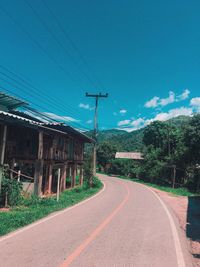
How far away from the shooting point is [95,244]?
7.57 m

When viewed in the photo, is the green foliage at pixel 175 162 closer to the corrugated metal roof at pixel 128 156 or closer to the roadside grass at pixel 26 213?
the corrugated metal roof at pixel 128 156

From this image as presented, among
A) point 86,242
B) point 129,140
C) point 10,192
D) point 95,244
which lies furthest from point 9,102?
point 129,140

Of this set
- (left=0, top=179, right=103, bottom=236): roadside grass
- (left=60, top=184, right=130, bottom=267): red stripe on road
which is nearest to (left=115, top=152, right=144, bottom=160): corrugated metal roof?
(left=0, top=179, right=103, bottom=236): roadside grass

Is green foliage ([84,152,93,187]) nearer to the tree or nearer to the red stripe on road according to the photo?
the red stripe on road

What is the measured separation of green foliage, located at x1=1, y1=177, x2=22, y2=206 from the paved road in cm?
309

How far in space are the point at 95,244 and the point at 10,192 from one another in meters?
7.24

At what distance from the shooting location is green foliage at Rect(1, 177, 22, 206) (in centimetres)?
1326

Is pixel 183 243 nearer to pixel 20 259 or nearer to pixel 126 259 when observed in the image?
pixel 126 259

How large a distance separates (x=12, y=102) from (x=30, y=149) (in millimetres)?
3611

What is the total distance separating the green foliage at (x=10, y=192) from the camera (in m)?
13.3

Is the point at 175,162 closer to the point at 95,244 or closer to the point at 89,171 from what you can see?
the point at 89,171

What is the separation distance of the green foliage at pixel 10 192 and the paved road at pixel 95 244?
3.09 meters

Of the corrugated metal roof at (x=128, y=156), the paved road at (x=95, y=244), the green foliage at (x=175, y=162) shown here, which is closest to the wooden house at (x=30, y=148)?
the paved road at (x=95, y=244)

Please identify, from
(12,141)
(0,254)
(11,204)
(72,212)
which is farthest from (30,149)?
(0,254)
